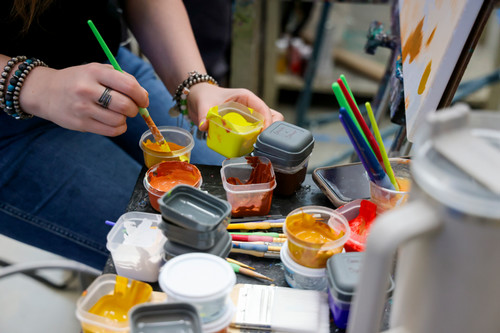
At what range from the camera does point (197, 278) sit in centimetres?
54

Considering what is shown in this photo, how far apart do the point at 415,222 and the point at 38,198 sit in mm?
833

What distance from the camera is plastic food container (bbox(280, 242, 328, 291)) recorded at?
2.03ft

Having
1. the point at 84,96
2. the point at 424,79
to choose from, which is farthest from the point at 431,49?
the point at 84,96

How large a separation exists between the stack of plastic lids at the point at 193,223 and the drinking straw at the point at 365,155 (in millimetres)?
196

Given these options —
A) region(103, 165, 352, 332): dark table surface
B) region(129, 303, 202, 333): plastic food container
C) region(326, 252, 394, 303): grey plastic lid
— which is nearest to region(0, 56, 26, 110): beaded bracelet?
region(103, 165, 352, 332): dark table surface

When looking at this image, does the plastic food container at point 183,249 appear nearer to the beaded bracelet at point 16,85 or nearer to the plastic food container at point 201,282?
the plastic food container at point 201,282

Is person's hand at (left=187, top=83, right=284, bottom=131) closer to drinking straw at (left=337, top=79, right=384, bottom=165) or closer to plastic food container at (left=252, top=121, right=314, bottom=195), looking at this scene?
plastic food container at (left=252, top=121, right=314, bottom=195)

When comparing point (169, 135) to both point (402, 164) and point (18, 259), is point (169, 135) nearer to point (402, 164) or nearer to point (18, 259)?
point (402, 164)

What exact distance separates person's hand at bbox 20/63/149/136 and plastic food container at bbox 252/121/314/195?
0.73 ft

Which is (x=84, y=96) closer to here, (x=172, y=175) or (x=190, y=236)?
(x=172, y=175)

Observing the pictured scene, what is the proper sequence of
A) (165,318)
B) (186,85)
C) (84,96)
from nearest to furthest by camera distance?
1. (165,318)
2. (84,96)
3. (186,85)

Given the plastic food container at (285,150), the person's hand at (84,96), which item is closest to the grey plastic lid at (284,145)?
the plastic food container at (285,150)

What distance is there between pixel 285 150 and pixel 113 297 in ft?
1.18

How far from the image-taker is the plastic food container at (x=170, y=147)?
832 millimetres
